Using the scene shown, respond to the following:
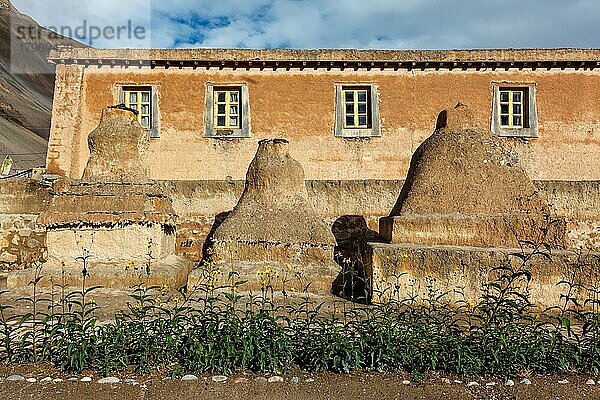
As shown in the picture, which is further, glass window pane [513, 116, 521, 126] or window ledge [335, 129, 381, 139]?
glass window pane [513, 116, 521, 126]

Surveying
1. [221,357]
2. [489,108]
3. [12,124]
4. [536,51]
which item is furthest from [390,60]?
[12,124]

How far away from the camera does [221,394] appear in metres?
3.73

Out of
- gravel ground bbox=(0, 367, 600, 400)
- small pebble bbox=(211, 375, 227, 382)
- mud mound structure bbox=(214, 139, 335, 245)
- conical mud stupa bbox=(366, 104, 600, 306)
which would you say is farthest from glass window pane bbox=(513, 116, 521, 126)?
small pebble bbox=(211, 375, 227, 382)

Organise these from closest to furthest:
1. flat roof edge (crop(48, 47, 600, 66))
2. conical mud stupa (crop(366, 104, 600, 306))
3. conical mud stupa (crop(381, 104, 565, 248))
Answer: conical mud stupa (crop(366, 104, 600, 306))
conical mud stupa (crop(381, 104, 565, 248))
flat roof edge (crop(48, 47, 600, 66))

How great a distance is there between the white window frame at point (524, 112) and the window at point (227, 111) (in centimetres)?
740

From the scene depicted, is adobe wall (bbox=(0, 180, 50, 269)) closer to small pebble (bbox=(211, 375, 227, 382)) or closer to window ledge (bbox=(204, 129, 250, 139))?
window ledge (bbox=(204, 129, 250, 139))

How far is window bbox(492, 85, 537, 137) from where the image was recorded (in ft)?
51.0

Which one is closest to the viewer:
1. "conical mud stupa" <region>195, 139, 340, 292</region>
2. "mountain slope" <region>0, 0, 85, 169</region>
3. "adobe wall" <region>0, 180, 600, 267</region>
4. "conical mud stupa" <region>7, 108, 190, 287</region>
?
"conical mud stupa" <region>7, 108, 190, 287</region>

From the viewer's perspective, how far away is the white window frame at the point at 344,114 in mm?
15484

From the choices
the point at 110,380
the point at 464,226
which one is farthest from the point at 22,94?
the point at 110,380

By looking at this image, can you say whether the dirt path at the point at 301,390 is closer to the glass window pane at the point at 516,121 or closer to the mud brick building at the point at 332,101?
the mud brick building at the point at 332,101

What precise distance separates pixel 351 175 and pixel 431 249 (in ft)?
27.9

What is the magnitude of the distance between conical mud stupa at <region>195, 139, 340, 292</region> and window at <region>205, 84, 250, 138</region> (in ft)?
20.8

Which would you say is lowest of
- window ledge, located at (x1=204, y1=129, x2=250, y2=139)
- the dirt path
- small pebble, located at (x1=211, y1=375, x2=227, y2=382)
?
the dirt path
